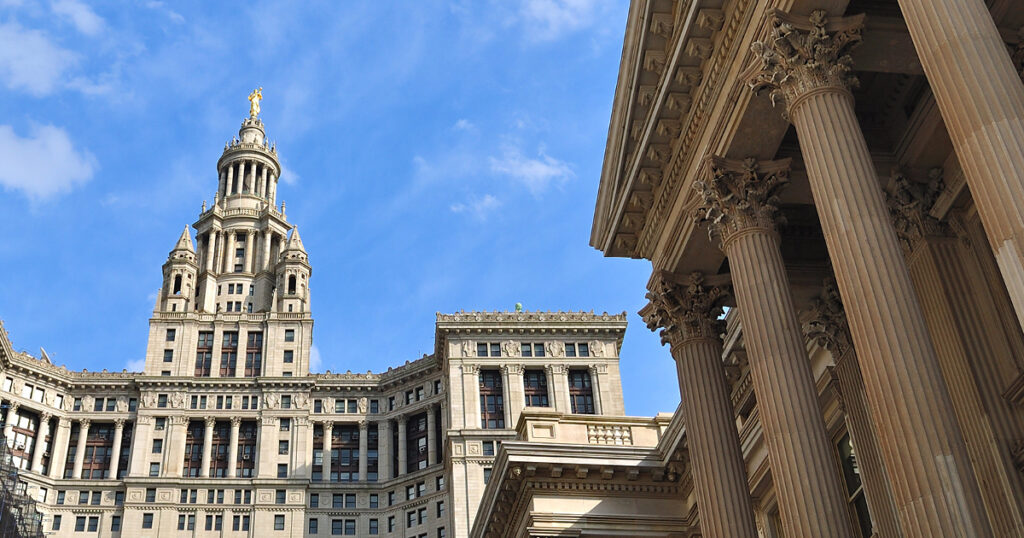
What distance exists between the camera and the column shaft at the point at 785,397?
728 inches

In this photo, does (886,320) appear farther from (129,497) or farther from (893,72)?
(129,497)

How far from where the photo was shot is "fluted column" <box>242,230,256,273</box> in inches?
5736

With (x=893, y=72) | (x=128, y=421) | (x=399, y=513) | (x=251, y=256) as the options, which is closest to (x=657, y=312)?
(x=893, y=72)

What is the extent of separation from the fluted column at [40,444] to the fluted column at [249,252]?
112 feet

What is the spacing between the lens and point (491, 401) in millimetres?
117375

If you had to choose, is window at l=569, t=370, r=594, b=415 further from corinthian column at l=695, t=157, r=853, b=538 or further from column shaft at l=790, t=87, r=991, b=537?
column shaft at l=790, t=87, r=991, b=537

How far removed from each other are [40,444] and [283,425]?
26.8 metres

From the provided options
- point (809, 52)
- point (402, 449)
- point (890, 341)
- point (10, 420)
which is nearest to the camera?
point (890, 341)

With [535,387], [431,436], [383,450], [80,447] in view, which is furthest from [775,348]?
[80,447]

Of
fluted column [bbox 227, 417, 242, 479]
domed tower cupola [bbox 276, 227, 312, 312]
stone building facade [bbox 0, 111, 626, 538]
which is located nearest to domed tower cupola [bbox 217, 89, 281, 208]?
domed tower cupola [bbox 276, 227, 312, 312]

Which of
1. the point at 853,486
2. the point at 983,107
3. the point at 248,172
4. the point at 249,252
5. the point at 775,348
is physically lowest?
the point at 853,486

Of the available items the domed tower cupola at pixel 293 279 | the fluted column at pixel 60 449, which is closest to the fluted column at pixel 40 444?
the fluted column at pixel 60 449

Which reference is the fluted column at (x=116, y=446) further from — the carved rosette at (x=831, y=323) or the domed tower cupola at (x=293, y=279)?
the carved rosette at (x=831, y=323)

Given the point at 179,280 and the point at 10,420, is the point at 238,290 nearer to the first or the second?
the point at 179,280
